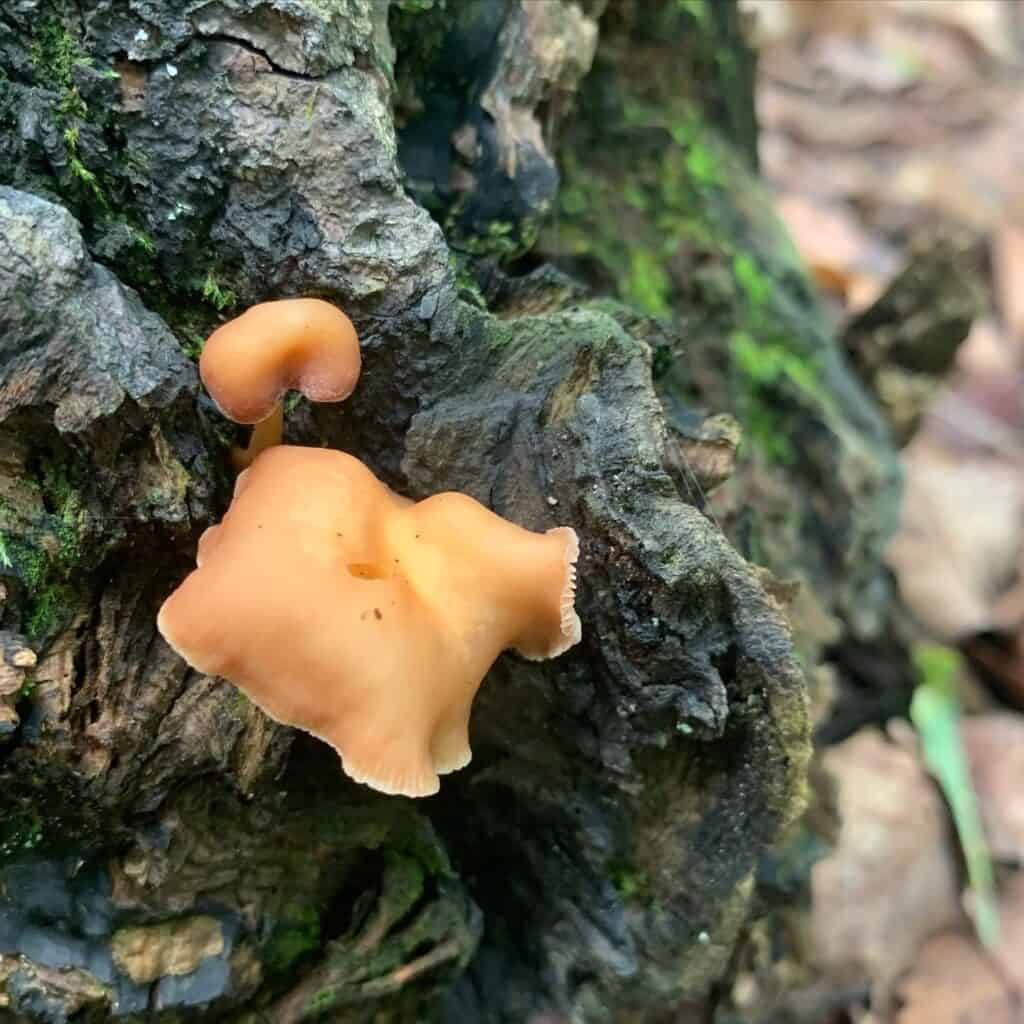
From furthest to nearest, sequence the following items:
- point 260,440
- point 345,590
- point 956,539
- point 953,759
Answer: point 956,539 < point 953,759 < point 260,440 < point 345,590

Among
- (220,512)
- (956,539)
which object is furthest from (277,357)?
(956,539)

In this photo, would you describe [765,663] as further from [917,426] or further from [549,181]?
[917,426]

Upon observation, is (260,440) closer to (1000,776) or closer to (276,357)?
(276,357)

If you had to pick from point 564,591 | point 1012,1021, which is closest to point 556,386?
point 564,591

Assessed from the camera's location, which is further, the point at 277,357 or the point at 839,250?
the point at 839,250

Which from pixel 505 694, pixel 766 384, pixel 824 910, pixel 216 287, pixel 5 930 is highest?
pixel 216 287

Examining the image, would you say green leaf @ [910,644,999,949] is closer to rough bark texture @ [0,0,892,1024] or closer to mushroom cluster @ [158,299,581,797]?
rough bark texture @ [0,0,892,1024]

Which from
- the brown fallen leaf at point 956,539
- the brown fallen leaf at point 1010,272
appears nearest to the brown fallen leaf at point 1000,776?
the brown fallen leaf at point 956,539
